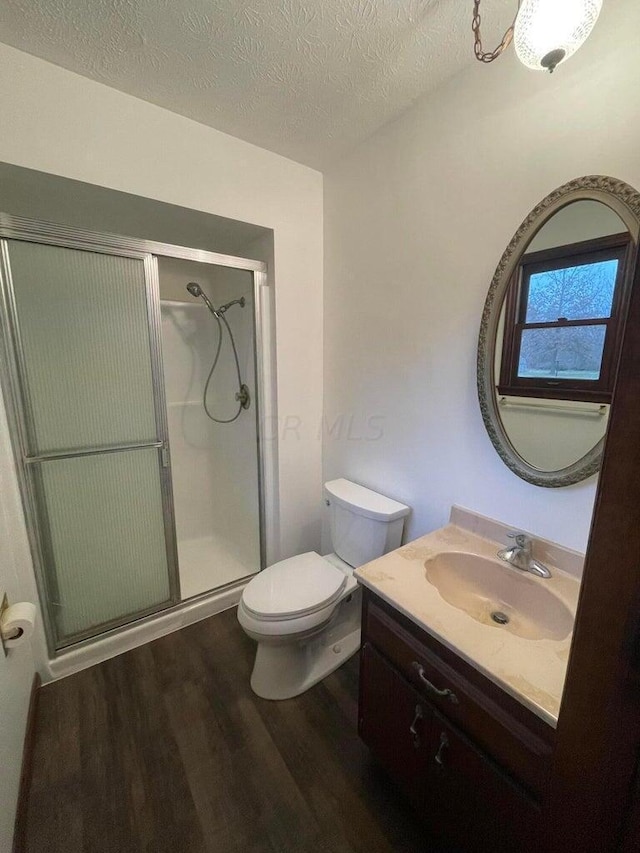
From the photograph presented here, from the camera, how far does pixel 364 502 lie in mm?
1659

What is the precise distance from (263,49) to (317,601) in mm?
2029

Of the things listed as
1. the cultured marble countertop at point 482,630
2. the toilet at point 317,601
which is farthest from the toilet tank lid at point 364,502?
the cultured marble countertop at point 482,630

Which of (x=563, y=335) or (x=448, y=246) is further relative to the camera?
(x=448, y=246)

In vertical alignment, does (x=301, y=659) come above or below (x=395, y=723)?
below

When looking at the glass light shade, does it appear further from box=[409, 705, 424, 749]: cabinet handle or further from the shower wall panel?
box=[409, 705, 424, 749]: cabinet handle

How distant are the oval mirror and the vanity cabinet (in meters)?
0.65

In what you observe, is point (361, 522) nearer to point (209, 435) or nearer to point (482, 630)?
point (482, 630)

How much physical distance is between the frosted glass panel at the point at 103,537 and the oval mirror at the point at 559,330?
1.63m

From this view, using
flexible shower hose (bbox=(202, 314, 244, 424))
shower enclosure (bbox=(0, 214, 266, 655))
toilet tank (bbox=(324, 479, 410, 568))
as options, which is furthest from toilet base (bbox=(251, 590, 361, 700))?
flexible shower hose (bbox=(202, 314, 244, 424))

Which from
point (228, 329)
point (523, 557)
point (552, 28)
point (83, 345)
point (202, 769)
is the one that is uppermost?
point (552, 28)

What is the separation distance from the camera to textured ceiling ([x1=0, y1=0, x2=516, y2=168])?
1.04m

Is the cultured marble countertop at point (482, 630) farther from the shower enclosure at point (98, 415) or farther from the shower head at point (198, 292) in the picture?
the shower head at point (198, 292)

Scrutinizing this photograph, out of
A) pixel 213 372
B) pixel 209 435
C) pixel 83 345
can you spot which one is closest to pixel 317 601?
pixel 83 345

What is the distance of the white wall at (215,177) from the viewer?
1241 mm
